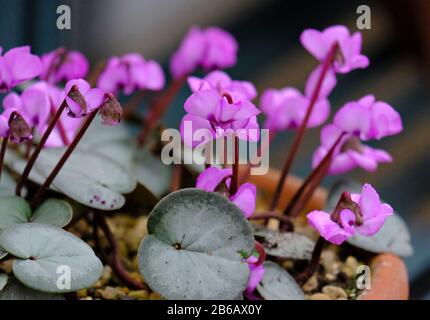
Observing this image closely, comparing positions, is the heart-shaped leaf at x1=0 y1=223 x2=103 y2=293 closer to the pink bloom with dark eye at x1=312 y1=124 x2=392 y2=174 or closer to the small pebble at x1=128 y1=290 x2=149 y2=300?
the small pebble at x1=128 y1=290 x2=149 y2=300

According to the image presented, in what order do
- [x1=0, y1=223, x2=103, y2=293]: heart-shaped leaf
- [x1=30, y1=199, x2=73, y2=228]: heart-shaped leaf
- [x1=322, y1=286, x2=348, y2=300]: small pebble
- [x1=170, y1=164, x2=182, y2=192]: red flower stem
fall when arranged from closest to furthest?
[x1=0, y1=223, x2=103, y2=293]: heart-shaped leaf
[x1=30, y1=199, x2=73, y2=228]: heart-shaped leaf
[x1=322, y1=286, x2=348, y2=300]: small pebble
[x1=170, y1=164, x2=182, y2=192]: red flower stem

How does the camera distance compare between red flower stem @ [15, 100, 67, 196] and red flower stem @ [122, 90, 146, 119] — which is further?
red flower stem @ [122, 90, 146, 119]

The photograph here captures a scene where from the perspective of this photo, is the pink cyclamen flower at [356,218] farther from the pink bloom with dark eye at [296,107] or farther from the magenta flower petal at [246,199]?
the pink bloom with dark eye at [296,107]

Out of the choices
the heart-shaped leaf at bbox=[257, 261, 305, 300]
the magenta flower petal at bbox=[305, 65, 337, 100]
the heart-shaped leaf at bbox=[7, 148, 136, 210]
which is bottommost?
the heart-shaped leaf at bbox=[257, 261, 305, 300]

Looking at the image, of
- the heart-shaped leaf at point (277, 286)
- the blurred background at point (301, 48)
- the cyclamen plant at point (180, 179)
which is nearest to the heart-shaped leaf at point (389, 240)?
the cyclamen plant at point (180, 179)

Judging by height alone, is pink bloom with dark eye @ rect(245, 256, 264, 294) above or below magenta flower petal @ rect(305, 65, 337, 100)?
below

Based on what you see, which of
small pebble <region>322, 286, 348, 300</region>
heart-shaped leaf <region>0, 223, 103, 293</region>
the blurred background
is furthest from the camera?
the blurred background

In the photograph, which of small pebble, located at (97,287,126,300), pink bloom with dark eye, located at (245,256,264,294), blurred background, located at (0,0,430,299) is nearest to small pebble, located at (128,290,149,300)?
small pebble, located at (97,287,126,300)

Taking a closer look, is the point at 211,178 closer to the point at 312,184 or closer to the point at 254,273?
the point at 254,273

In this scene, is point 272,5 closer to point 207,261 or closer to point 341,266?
point 341,266

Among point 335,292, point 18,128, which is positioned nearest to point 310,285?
point 335,292
